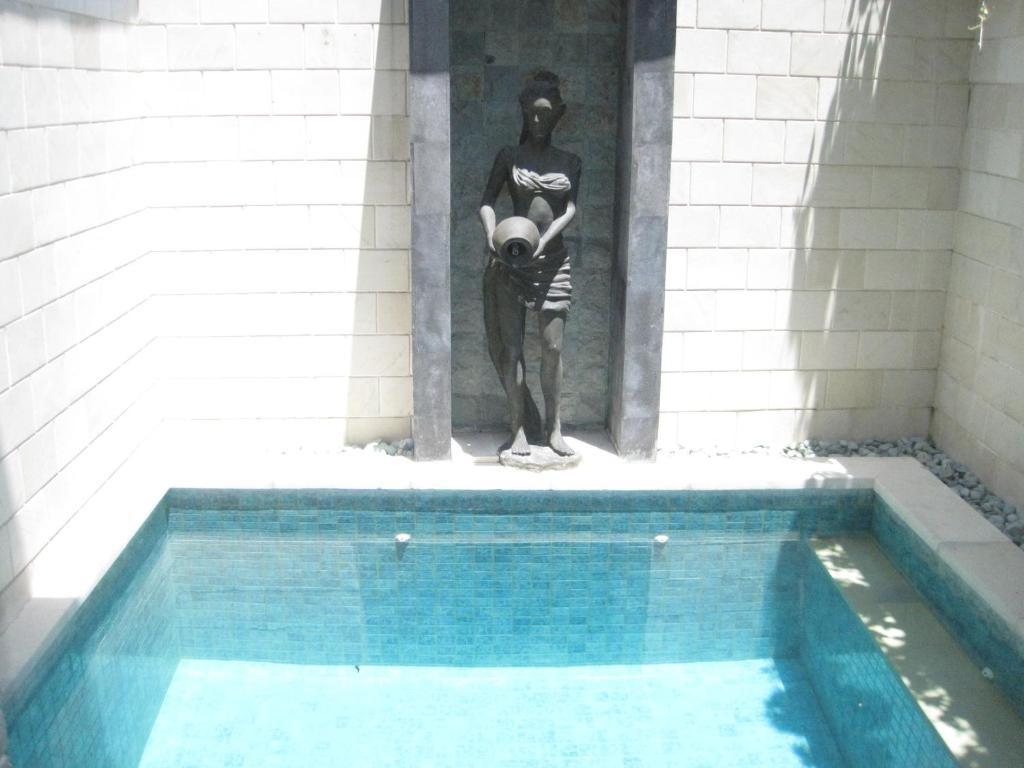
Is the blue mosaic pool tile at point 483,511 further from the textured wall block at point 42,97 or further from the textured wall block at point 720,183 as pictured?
the textured wall block at point 42,97

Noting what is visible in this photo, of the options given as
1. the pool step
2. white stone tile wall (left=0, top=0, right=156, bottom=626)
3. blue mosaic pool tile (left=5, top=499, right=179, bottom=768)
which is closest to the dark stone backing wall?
white stone tile wall (left=0, top=0, right=156, bottom=626)

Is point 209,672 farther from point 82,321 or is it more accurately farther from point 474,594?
point 82,321

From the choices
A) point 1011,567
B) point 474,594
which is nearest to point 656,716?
point 474,594

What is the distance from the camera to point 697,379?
5.54m

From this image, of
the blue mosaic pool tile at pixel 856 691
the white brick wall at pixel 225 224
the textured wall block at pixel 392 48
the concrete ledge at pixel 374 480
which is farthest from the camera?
the textured wall block at pixel 392 48

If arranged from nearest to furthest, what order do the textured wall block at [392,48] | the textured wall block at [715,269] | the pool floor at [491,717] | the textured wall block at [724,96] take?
1. the pool floor at [491,717]
2. the textured wall block at [392,48]
3. the textured wall block at [724,96]
4. the textured wall block at [715,269]

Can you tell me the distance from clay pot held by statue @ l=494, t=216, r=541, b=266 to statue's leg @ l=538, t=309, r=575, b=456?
0.37 meters

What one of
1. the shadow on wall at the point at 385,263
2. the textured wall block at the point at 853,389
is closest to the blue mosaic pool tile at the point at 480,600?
the shadow on wall at the point at 385,263

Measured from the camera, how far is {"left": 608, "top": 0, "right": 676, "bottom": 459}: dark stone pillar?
191 inches

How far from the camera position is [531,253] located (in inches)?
191

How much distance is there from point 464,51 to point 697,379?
2.04 m

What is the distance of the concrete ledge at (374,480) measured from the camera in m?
3.82

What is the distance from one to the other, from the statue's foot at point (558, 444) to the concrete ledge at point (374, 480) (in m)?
0.12

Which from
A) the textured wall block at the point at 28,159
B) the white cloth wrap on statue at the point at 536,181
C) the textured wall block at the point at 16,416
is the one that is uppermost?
the textured wall block at the point at 28,159
